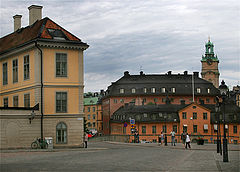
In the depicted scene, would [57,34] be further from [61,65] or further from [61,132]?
[61,132]

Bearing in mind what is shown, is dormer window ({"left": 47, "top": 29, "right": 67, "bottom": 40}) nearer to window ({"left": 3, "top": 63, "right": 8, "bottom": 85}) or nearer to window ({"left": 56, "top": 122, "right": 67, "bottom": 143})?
window ({"left": 3, "top": 63, "right": 8, "bottom": 85})

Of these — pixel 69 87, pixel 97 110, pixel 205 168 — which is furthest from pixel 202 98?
pixel 205 168

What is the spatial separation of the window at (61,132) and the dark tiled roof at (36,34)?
7638 millimetres

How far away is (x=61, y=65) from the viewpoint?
3850 centimetres

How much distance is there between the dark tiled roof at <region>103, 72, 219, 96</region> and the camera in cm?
12056

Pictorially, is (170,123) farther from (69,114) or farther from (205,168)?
(205,168)

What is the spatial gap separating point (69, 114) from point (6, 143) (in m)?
6.29

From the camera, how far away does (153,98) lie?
121125mm

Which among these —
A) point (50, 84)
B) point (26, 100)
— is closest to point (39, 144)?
point (26, 100)

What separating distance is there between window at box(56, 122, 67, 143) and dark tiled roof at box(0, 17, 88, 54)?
764 centimetres

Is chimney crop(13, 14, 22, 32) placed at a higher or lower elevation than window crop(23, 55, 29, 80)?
higher

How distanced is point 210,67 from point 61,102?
140 m

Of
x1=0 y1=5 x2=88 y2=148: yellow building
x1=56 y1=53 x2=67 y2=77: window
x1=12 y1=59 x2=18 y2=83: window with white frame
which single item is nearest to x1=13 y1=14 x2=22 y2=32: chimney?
x1=0 y1=5 x2=88 y2=148: yellow building

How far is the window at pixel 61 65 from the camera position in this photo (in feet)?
126
